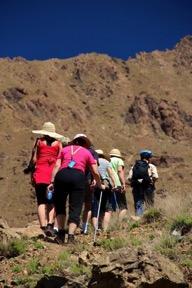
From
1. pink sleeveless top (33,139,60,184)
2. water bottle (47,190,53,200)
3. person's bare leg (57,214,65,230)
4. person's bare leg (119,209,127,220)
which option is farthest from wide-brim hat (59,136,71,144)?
person's bare leg (119,209,127,220)

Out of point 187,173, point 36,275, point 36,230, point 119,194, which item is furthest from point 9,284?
point 187,173

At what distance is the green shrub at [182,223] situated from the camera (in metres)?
7.75

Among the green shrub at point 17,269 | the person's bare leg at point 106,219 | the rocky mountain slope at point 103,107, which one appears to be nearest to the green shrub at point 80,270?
the green shrub at point 17,269

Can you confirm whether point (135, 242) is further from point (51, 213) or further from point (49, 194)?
point (51, 213)

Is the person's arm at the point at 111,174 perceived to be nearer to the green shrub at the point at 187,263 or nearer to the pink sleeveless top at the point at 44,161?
the pink sleeveless top at the point at 44,161

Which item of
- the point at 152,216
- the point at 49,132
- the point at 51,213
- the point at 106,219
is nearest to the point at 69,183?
the point at 51,213

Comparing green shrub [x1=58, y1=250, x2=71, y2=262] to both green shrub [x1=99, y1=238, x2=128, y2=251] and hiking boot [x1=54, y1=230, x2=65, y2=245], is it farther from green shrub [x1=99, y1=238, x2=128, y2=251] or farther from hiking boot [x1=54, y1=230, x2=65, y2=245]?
hiking boot [x1=54, y1=230, x2=65, y2=245]

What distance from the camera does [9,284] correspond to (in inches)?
270

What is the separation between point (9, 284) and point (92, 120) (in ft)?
424

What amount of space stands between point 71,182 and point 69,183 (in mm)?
29

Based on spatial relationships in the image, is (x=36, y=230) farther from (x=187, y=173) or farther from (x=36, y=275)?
(x=187, y=173)

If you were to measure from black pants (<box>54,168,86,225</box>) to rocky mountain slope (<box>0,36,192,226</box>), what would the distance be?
242ft

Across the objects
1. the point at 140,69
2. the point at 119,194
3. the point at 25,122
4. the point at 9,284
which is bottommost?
the point at 9,284

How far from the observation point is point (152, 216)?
31.1 feet
